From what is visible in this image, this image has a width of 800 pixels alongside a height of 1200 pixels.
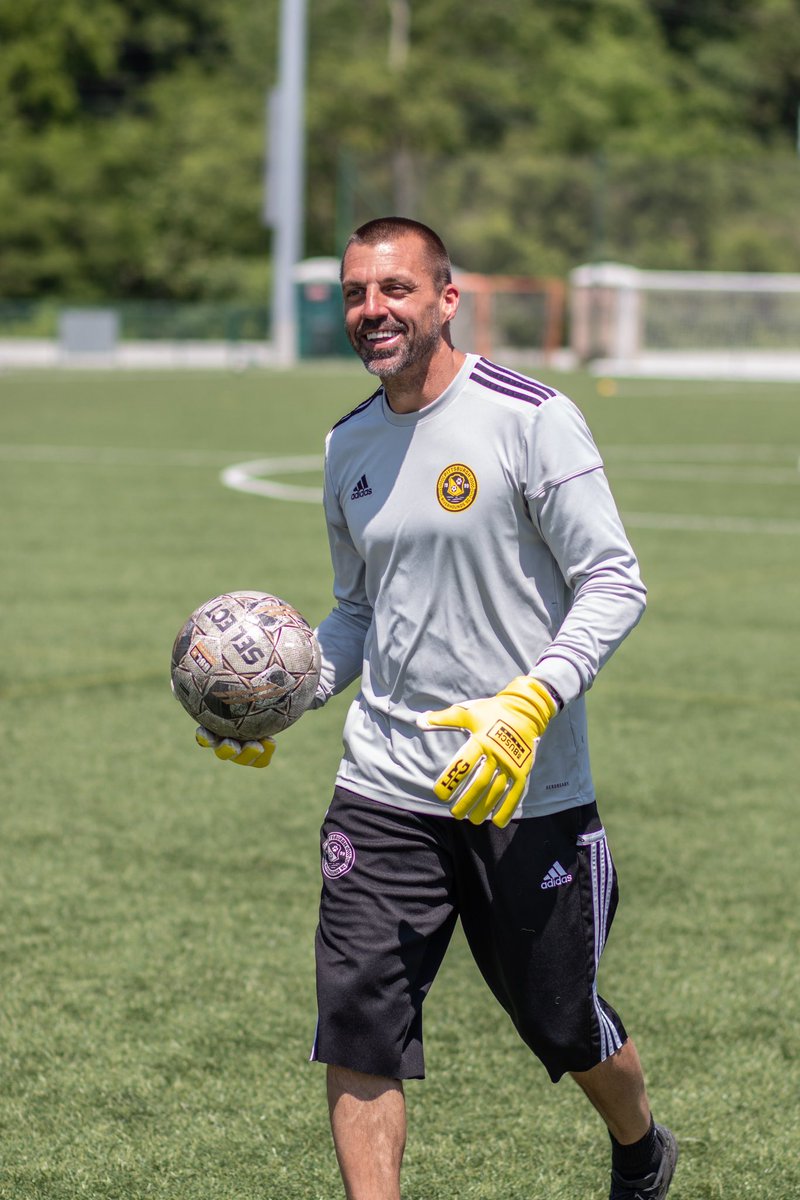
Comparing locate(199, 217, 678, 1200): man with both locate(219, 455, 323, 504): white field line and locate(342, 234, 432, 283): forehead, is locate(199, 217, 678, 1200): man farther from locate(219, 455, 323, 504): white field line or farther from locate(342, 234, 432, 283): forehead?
locate(219, 455, 323, 504): white field line

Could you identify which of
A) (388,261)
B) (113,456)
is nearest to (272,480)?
(113,456)

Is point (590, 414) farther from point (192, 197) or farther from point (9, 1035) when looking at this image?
point (192, 197)

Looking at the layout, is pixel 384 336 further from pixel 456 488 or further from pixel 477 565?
pixel 477 565

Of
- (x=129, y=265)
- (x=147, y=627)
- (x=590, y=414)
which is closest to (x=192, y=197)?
(x=129, y=265)

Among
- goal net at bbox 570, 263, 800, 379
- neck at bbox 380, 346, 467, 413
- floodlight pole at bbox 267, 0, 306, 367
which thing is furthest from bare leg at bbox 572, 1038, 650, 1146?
goal net at bbox 570, 263, 800, 379

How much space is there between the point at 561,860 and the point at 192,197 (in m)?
68.1

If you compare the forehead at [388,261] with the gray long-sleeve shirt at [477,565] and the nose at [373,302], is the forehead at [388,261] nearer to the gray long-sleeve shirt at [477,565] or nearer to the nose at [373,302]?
the nose at [373,302]

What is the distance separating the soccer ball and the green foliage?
2095 inches

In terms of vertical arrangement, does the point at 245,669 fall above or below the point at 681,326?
above

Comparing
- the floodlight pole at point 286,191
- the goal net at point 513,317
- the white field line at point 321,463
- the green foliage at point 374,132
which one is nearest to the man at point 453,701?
the white field line at point 321,463

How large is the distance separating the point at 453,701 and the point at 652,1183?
1.19 m

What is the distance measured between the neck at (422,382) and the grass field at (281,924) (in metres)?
1.84

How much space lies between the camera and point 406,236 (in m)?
3.87

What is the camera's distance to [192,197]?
69500 mm
